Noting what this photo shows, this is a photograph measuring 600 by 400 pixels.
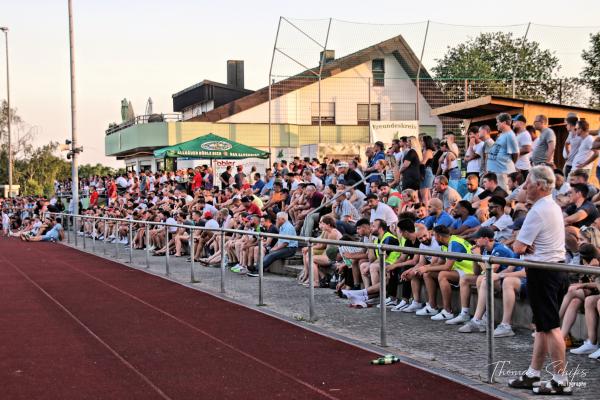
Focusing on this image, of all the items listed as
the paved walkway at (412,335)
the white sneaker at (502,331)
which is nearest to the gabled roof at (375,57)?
the paved walkway at (412,335)

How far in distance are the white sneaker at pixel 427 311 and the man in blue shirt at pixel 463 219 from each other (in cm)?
A: 223

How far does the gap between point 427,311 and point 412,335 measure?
100 centimetres

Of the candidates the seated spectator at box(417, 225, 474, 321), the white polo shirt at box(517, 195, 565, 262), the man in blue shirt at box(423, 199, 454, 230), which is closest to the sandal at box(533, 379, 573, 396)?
the white polo shirt at box(517, 195, 565, 262)

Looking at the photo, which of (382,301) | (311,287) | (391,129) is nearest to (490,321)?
(382,301)

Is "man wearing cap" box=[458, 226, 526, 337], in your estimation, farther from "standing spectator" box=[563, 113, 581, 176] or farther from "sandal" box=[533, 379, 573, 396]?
"standing spectator" box=[563, 113, 581, 176]

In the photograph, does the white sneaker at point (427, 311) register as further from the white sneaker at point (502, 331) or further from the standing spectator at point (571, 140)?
the standing spectator at point (571, 140)

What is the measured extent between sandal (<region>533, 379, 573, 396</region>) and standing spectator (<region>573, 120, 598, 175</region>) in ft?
23.7

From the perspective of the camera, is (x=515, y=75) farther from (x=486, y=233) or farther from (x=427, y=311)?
(x=427, y=311)

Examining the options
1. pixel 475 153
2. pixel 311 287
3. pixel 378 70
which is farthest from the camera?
pixel 378 70

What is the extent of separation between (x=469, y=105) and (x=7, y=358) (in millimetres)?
12586

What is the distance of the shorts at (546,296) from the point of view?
6238 mm

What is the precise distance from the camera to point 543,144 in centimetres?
1388

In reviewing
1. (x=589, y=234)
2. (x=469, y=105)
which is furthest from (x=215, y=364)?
(x=469, y=105)

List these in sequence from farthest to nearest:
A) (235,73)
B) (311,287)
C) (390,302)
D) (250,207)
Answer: (235,73) < (250,207) < (311,287) < (390,302)
